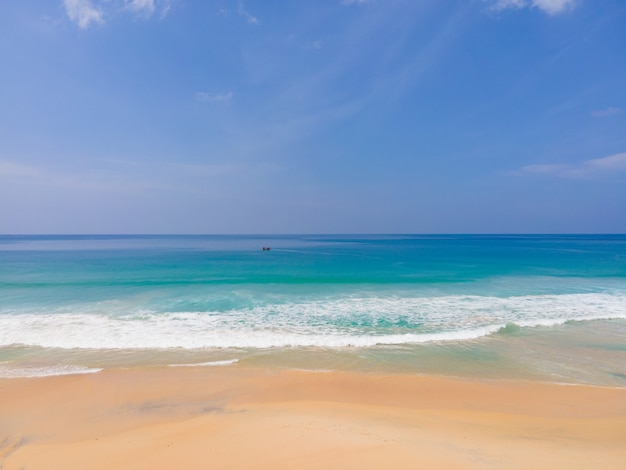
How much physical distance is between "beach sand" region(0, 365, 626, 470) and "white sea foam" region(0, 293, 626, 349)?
2.80 m

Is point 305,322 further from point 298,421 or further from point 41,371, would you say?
point 41,371

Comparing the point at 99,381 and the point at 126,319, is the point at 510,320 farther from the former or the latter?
the point at 126,319

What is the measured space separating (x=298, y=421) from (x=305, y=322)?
25.3 feet

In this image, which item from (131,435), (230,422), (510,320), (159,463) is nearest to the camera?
(159,463)

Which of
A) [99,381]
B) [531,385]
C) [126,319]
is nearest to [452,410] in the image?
[531,385]

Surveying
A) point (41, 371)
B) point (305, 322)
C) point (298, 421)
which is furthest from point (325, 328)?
point (41, 371)

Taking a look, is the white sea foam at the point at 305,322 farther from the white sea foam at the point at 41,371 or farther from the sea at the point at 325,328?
the white sea foam at the point at 41,371

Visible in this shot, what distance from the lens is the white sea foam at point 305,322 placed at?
1212 centimetres

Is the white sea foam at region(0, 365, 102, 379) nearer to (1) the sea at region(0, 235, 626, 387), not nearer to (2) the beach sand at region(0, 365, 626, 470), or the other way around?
(1) the sea at region(0, 235, 626, 387)

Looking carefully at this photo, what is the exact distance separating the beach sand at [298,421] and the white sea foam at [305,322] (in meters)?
2.80

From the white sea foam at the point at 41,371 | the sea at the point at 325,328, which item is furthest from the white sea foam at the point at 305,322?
the white sea foam at the point at 41,371

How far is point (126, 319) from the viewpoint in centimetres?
1490

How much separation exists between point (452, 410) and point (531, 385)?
298 cm

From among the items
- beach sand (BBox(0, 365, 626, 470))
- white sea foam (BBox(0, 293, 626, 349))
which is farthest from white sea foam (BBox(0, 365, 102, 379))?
white sea foam (BBox(0, 293, 626, 349))
